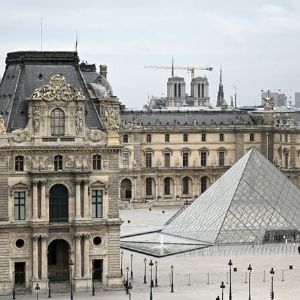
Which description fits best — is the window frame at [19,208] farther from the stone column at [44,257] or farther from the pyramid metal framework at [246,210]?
the pyramid metal framework at [246,210]

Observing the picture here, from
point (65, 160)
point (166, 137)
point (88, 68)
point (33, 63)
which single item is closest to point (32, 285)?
point (65, 160)

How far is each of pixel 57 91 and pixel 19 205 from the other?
261 inches

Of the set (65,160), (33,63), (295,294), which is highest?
(33,63)

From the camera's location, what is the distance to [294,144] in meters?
130

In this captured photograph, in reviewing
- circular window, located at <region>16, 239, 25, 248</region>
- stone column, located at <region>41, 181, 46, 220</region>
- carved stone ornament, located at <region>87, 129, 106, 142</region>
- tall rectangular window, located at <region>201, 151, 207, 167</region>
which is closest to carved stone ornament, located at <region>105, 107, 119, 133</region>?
carved stone ornament, located at <region>87, 129, 106, 142</region>

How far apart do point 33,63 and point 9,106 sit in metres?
3.04

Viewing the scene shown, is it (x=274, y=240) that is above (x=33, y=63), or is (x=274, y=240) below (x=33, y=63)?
Result: below

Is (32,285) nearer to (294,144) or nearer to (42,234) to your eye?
(42,234)

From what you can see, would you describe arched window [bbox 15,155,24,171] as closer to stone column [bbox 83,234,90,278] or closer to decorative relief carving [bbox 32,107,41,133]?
decorative relief carving [bbox 32,107,41,133]

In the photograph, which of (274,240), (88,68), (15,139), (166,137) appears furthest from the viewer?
(166,137)

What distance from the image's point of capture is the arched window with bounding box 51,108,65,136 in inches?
2422

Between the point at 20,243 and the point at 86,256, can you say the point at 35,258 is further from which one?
the point at 86,256

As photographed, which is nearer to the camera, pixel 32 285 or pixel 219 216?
pixel 32 285

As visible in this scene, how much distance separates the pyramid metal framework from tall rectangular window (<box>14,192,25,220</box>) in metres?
23.8
